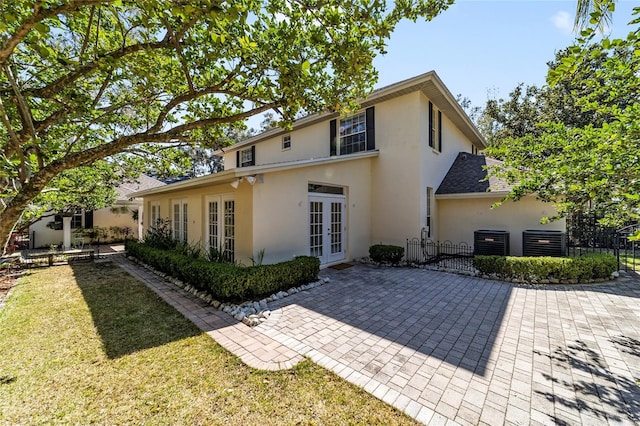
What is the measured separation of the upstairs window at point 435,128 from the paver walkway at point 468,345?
6379mm

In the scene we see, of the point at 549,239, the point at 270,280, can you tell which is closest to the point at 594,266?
the point at 549,239

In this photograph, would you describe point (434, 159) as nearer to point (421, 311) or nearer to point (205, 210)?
point (421, 311)

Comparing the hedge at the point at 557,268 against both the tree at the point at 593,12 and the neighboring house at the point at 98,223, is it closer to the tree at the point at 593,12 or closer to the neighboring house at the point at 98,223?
the tree at the point at 593,12

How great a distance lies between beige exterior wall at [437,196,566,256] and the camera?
10016mm

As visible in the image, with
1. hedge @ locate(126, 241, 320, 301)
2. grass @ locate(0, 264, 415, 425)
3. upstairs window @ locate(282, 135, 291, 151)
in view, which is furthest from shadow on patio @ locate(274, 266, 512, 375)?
upstairs window @ locate(282, 135, 291, 151)

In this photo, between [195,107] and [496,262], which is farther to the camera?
[496,262]

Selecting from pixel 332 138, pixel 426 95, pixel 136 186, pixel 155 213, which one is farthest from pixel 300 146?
pixel 136 186

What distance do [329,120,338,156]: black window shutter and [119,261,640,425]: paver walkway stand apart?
23.2 feet

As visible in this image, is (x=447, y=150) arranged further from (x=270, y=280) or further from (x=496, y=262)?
(x=270, y=280)

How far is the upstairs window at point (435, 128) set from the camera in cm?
1061

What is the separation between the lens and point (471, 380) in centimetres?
328

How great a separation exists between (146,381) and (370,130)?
34.4 ft

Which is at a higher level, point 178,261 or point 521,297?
point 178,261

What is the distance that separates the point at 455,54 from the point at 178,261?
30.9ft
